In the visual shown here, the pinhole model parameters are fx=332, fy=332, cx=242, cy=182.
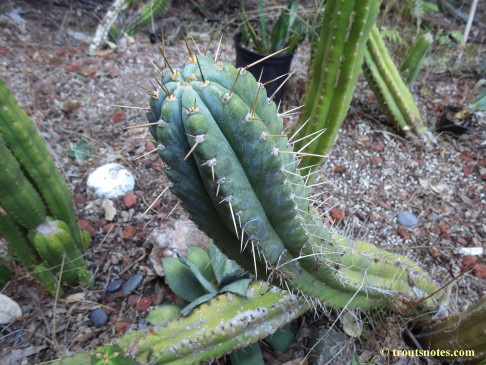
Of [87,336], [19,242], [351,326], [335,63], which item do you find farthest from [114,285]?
[335,63]

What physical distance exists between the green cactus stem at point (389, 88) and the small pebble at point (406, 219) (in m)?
0.80

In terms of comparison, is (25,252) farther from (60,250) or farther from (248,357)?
(248,357)

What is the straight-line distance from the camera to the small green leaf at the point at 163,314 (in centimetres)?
150

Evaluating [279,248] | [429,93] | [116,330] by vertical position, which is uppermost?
[429,93]

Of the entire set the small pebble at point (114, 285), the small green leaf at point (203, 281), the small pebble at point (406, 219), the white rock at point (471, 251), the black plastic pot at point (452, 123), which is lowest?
the small pebble at point (114, 285)

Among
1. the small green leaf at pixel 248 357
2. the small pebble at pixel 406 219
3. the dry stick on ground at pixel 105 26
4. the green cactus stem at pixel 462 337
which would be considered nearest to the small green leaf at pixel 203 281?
the small green leaf at pixel 248 357

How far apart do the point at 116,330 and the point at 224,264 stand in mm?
613

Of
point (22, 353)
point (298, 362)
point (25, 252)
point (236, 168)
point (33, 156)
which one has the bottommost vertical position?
point (22, 353)

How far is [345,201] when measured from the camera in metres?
2.25

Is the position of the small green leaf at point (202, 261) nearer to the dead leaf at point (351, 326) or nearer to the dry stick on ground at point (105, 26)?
the dead leaf at point (351, 326)

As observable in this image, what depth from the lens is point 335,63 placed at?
169 centimetres

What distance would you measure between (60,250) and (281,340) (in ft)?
3.61

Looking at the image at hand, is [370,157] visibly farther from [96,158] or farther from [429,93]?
[96,158]

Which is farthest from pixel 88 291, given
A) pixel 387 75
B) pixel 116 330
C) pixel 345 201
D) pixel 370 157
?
pixel 387 75
